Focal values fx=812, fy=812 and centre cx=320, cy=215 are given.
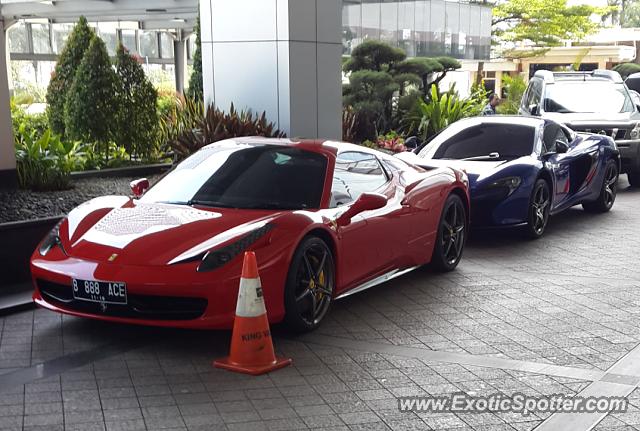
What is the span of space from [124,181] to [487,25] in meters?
26.1

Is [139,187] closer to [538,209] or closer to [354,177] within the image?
[354,177]

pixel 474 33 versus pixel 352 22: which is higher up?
pixel 474 33

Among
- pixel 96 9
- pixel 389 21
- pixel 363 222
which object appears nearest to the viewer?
pixel 363 222

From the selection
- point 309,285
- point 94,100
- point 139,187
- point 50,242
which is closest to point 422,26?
point 94,100

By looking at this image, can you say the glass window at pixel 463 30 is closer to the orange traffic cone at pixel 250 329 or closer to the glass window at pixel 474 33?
the glass window at pixel 474 33

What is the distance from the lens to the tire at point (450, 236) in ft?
25.5

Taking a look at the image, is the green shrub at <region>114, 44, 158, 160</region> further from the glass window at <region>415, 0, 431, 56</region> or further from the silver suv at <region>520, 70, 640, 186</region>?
the glass window at <region>415, 0, 431, 56</region>

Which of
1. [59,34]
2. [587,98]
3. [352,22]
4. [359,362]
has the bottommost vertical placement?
[359,362]

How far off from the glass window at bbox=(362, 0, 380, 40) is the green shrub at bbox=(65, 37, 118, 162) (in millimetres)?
13410

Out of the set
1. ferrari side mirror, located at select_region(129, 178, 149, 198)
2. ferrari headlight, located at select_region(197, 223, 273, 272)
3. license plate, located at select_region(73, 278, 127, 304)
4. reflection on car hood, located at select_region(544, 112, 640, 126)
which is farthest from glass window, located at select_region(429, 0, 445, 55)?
license plate, located at select_region(73, 278, 127, 304)

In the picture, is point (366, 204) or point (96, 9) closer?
point (366, 204)

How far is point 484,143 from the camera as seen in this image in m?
10.3

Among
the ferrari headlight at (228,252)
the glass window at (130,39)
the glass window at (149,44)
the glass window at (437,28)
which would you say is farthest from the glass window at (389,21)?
the ferrari headlight at (228,252)

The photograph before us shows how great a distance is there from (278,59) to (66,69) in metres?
3.46
